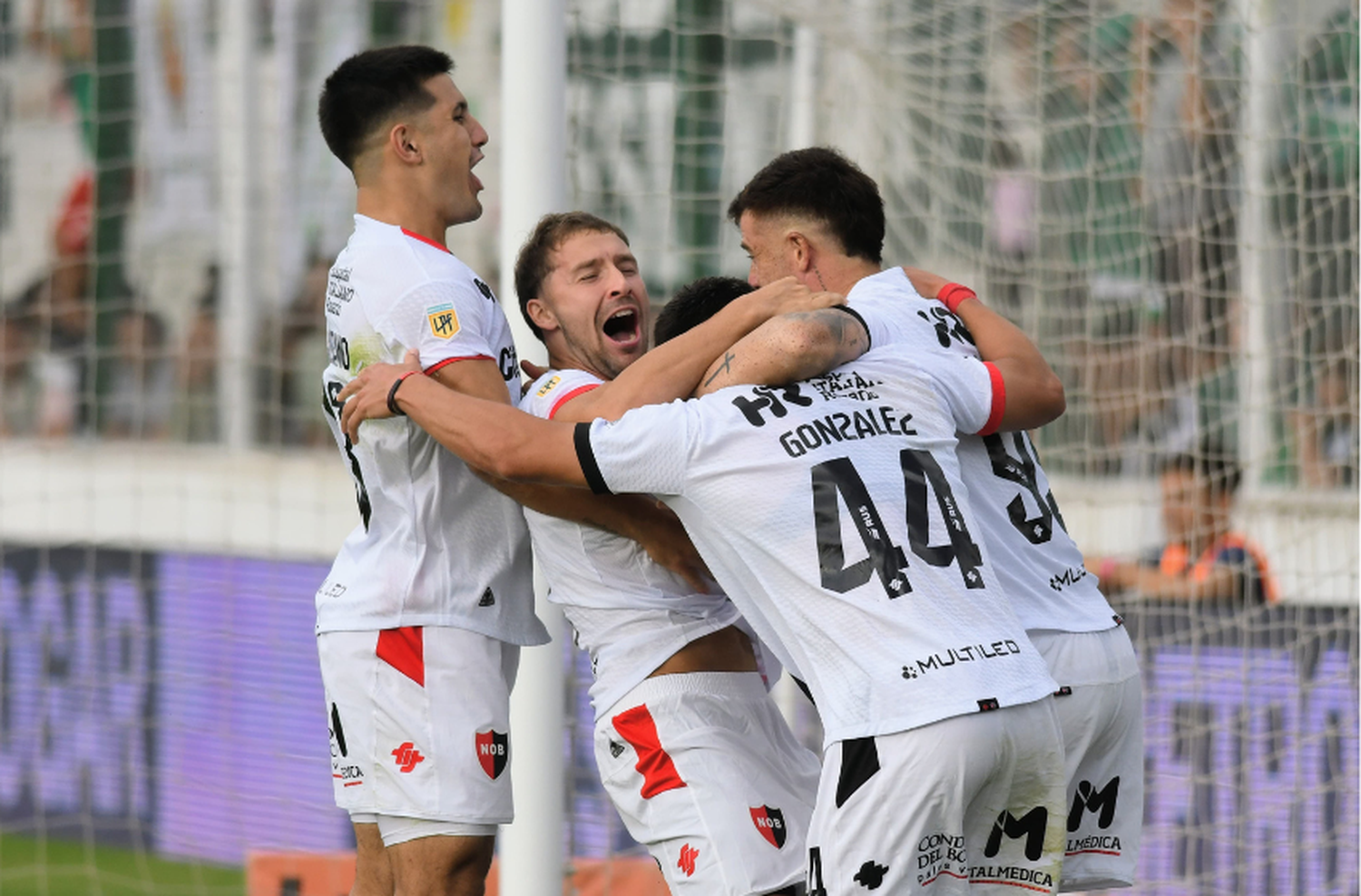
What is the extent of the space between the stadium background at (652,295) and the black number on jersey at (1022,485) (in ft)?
5.07

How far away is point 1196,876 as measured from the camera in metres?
6.15

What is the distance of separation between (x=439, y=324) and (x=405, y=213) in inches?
14.6

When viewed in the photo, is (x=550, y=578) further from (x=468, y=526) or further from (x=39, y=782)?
(x=39, y=782)

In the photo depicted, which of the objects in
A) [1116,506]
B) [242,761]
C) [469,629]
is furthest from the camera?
[242,761]

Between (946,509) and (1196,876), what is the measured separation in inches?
150

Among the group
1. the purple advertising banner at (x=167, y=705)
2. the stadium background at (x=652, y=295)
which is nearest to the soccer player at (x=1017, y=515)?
the stadium background at (x=652, y=295)

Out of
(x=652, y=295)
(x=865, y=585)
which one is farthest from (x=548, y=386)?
(x=652, y=295)

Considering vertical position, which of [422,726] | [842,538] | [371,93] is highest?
[371,93]

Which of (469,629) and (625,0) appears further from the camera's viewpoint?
(625,0)

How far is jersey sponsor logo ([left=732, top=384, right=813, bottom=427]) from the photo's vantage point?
297 cm

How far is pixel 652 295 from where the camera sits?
8.00 meters

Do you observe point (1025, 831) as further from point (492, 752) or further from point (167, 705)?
point (167, 705)

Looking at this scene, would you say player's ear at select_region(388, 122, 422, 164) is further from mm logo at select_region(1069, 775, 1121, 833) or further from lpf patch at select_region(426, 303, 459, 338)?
mm logo at select_region(1069, 775, 1121, 833)

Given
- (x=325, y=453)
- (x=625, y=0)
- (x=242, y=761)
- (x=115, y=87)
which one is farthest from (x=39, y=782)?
(x=625, y=0)
